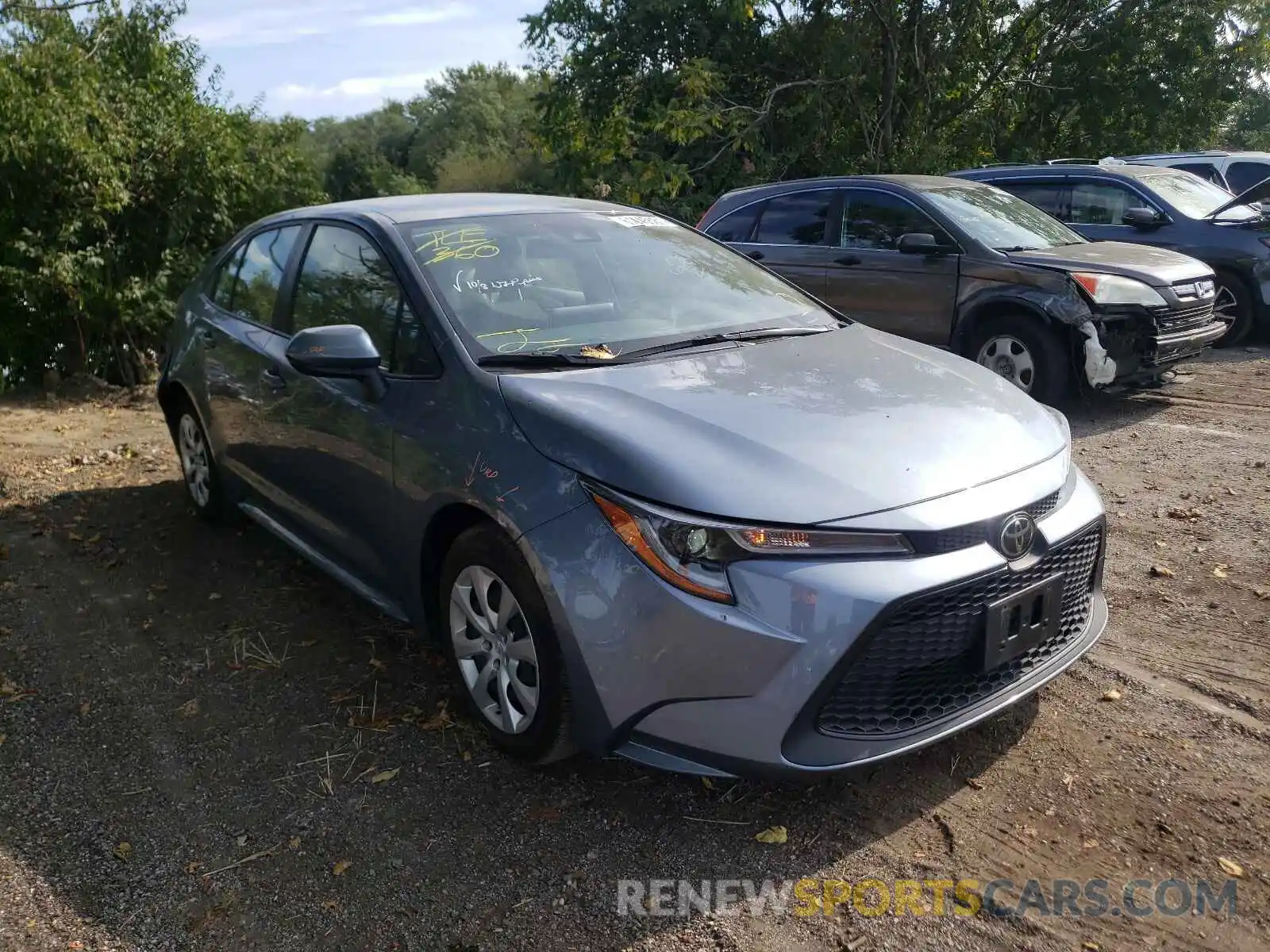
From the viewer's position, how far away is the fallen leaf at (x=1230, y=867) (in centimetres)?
259

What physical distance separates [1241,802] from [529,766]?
6.60ft

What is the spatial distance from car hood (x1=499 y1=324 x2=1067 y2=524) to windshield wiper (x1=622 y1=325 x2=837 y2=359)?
70 mm

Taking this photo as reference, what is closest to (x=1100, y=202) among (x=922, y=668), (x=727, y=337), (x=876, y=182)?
(x=876, y=182)

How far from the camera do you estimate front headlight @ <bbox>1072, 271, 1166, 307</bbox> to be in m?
6.91

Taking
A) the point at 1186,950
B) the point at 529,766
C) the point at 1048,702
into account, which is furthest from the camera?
the point at 1048,702

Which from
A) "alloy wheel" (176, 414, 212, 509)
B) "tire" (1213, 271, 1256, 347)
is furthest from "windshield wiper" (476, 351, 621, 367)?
"tire" (1213, 271, 1256, 347)

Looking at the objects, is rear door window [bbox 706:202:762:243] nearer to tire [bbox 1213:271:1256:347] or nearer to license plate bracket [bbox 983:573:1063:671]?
tire [bbox 1213:271:1256:347]

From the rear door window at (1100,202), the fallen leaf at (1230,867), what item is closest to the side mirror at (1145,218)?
the rear door window at (1100,202)

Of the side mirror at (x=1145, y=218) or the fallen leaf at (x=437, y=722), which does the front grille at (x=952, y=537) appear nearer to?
the fallen leaf at (x=437, y=722)

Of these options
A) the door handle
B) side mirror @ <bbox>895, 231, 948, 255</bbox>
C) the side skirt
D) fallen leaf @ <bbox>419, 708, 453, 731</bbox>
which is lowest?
fallen leaf @ <bbox>419, 708, 453, 731</bbox>

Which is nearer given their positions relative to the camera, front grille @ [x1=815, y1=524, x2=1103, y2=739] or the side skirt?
front grille @ [x1=815, y1=524, x2=1103, y2=739]

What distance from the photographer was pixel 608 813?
9.70ft

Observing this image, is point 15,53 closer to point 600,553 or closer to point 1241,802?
point 600,553

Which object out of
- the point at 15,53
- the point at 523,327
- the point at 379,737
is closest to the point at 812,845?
the point at 379,737
